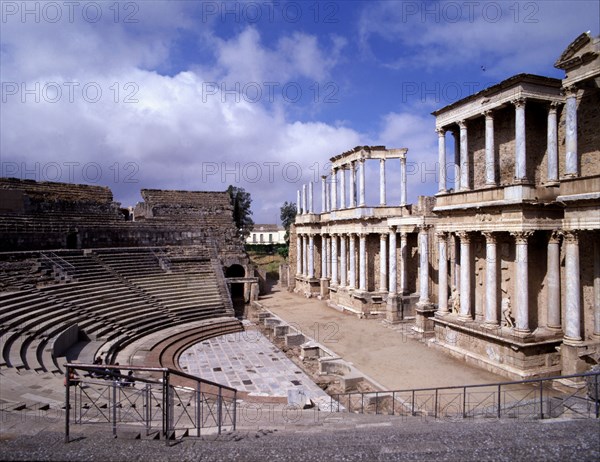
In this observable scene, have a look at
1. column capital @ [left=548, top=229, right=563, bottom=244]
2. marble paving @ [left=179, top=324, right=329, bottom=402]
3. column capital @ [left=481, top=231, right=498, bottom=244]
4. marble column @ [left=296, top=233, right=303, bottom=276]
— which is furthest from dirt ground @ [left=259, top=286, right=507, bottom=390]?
marble column @ [left=296, top=233, right=303, bottom=276]

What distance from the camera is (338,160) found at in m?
26.5

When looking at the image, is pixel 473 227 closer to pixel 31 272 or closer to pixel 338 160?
pixel 338 160

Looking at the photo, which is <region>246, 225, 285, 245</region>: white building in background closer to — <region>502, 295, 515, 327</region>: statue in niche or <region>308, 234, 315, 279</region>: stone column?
<region>308, 234, 315, 279</region>: stone column

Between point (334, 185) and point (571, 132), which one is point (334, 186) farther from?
point (571, 132)

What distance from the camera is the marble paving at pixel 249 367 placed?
12.7 metres

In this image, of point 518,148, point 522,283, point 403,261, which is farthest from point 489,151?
point 403,261

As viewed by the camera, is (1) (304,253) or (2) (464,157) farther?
(1) (304,253)

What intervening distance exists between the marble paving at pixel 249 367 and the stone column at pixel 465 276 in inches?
234

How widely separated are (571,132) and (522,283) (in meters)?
4.48

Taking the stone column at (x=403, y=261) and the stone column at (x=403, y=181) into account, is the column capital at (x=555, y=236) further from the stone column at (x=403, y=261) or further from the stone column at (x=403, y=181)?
the stone column at (x=403, y=181)

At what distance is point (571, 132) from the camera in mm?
11406

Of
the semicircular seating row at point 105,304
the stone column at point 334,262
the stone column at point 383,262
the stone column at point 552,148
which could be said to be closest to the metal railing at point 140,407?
the semicircular seating row at point 105,304

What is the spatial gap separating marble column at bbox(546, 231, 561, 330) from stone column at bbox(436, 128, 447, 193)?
4258 millimetres

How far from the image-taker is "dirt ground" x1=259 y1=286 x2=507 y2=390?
40.9ft
